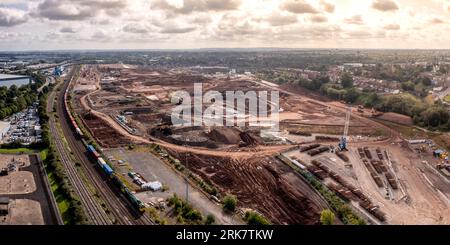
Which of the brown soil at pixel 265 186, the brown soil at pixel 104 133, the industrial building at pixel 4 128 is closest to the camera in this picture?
the brown soil at pixel 265 186

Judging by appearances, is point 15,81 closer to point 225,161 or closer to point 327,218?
point 225,161

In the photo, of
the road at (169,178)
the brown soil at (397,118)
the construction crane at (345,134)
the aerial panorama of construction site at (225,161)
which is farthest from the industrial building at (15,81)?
the brown soil at (397,118)

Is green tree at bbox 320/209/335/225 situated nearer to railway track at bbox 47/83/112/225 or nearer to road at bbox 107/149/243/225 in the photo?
road at bbox 107/149/243/225

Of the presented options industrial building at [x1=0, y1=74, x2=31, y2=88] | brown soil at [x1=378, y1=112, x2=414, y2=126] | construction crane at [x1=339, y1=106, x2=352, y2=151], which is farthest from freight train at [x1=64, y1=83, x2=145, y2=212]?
industrial building at [x1=0, y1=74, x2=31, y2=88]

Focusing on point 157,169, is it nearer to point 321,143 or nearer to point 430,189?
point 321,143

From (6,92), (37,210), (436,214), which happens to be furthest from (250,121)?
(6,92)

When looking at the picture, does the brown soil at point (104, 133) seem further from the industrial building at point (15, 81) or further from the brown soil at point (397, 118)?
the industrial building at point (15, 81)
